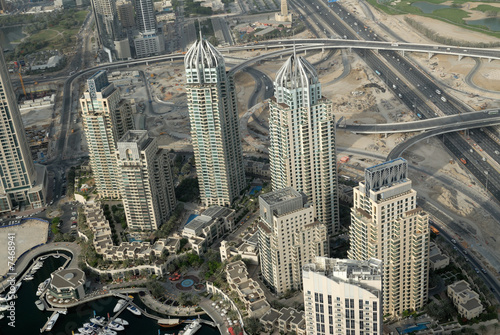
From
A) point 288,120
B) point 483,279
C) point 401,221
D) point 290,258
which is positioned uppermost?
point 288,120

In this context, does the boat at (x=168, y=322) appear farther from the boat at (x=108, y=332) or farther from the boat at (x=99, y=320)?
the boat at (x=99, y=320)

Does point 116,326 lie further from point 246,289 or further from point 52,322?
point 246,289

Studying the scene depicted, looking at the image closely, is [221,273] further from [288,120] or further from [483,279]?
[483,279]

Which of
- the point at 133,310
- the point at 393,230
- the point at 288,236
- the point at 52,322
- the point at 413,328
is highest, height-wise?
the point at 393,230

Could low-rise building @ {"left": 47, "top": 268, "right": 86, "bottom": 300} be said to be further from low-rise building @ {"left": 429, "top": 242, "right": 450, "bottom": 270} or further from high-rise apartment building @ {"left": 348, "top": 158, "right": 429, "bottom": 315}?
low-rise building @ {"left": 429, "top": 242, "right": 450, "bottom": 270}

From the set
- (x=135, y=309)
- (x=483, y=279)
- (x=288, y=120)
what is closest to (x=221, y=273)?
(x=135, y=309)

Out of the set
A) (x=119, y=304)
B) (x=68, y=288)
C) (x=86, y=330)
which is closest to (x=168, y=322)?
(x=119, y=304)

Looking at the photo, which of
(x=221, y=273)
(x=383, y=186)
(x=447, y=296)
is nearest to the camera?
(x=383, y=186)

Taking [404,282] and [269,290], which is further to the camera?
[269,290]
